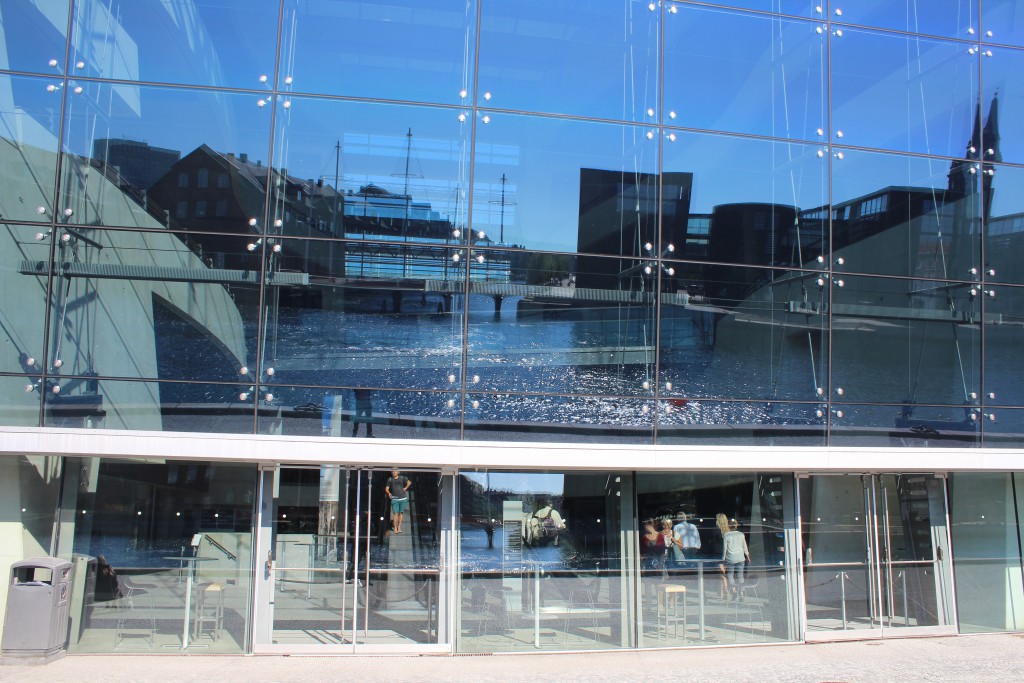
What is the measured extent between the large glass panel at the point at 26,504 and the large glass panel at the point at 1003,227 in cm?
1362

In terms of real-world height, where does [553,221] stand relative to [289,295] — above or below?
above

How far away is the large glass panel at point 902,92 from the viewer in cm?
1352

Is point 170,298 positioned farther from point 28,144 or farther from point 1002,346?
point 1002,346

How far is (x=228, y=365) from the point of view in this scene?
11.8 meters

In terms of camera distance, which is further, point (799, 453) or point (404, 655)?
point (799, 453)

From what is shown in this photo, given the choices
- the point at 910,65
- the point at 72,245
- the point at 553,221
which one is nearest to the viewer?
the point at 72,245

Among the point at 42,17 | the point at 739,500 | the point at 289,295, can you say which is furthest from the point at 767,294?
the point at 42,17

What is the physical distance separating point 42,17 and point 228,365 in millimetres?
5159

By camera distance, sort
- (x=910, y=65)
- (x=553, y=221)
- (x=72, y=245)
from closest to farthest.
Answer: (x=72, y=245) < (x=553, y=221) < (x=910, y=65)

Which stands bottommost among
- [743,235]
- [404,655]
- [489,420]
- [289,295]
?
[404,655]

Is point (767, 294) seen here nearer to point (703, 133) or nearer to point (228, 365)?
point (703, 133)

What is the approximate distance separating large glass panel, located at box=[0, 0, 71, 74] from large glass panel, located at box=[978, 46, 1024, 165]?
1326cm

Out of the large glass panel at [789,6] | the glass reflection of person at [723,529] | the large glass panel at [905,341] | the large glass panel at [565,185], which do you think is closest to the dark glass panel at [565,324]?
the large glass panel at [565,185]

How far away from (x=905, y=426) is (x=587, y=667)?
604 cm
